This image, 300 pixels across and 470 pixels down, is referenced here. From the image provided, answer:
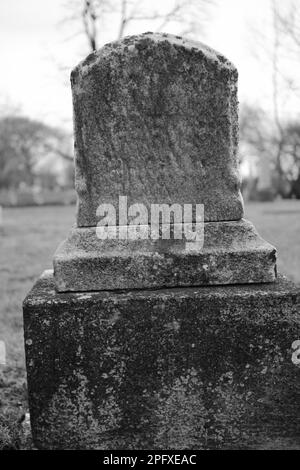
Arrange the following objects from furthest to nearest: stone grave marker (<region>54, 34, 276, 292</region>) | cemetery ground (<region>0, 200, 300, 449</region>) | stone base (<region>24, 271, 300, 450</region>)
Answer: cemetery ground (<region>0, 200, 300, 449</region>), stone grave marker (<region>54, 34, 276, 292</region>), stone base (<region>24, 271, 300, 450</region>)

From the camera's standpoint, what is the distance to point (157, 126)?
2322 millimetres

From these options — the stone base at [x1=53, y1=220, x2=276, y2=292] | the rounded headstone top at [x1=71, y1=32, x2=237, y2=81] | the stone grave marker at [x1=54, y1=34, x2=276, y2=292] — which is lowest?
the stone base at [x1=53, y1=220, x2=276, y2=292]

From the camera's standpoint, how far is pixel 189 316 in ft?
7.10

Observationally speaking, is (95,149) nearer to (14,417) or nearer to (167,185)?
(167,185)

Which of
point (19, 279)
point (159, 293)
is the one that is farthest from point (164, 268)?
point (19, 279)

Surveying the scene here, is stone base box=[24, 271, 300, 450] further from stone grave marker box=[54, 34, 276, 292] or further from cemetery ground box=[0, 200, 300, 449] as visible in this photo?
cemetery ground box=[0, 200, 300, 449]

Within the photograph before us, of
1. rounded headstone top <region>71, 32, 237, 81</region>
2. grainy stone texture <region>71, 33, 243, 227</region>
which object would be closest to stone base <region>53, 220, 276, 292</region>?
grainy stone texture <region>71, 33, 243, 227</region>

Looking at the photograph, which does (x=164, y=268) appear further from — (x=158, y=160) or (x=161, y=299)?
(x=158, y=160)

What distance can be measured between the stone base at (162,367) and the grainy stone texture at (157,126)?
0.48 meters

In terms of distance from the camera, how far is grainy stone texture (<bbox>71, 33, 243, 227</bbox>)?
7.39 feet

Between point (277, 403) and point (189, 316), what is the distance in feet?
1.84

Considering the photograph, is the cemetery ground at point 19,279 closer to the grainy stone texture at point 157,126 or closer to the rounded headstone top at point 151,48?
the grainy stone texture at point 157,126

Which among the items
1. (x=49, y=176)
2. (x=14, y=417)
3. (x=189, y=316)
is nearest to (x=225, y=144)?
(x=189, y=316)

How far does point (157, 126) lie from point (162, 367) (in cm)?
110
